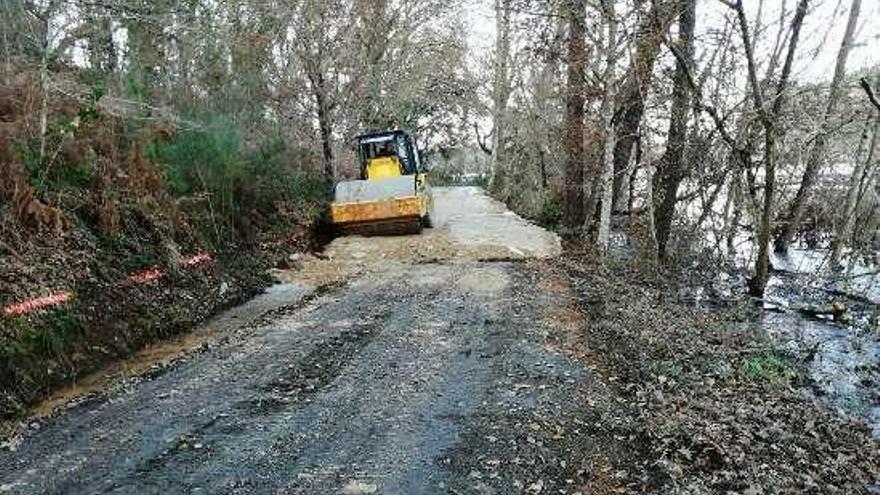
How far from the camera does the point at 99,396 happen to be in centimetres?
768

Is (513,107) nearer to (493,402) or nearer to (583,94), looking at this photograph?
(583,94)

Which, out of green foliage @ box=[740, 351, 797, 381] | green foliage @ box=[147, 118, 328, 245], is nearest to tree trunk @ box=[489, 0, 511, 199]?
green foliage @ box=[147, 118, 328, 245]

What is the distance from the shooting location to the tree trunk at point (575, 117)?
1539 centimetres

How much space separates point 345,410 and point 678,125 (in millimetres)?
10551

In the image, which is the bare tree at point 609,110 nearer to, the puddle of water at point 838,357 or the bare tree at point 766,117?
the bare tree at point 766,117

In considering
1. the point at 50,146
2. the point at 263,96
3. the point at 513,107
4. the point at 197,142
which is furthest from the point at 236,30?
the point at 513,107

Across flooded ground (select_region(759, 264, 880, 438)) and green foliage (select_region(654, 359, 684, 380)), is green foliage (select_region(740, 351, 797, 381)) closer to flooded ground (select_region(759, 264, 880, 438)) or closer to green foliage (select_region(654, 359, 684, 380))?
flooded ground (select_region(759, 264, 880, 438))

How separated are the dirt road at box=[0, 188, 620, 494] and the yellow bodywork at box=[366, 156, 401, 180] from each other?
793 centimetres

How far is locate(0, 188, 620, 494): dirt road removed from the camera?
5.89 m

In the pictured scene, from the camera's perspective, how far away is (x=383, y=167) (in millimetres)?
19688

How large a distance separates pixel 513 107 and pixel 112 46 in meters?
24.8

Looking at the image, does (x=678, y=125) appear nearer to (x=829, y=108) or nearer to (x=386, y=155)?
(x=829, y=108)

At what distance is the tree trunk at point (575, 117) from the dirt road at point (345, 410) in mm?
6082

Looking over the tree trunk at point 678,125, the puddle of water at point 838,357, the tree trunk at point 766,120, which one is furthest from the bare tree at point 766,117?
the tree trunk at point 678,125
